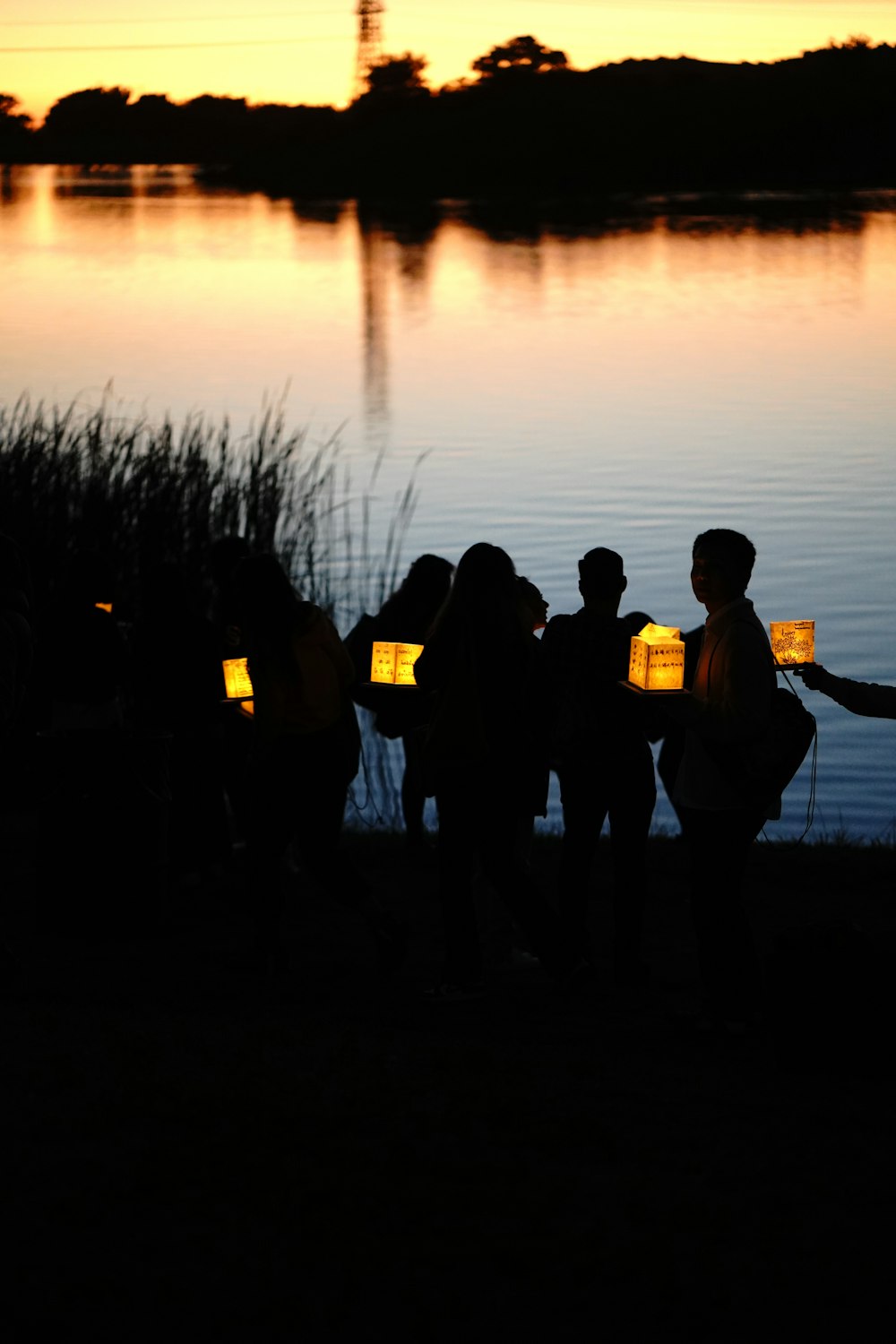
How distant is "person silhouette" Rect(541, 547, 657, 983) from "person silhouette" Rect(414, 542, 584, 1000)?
0.11 m

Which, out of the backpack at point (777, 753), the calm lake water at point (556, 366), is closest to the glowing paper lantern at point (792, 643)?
the backpack at point (777, 753)

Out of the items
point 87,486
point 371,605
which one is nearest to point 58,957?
point 87,486

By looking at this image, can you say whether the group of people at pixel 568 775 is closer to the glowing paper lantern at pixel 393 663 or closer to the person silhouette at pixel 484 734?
the person silhouette at pixel 484 734

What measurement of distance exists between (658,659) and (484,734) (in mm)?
1112

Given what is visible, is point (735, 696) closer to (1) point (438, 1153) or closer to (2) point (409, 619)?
(1) point (438, 1153)

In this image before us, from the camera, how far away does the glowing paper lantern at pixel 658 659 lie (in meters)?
6.23

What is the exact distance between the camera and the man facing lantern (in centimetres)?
634

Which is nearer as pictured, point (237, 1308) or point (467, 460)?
point (237, 1308)

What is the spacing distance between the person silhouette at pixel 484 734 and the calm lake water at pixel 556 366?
6632mm

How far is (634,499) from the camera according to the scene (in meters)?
32.6

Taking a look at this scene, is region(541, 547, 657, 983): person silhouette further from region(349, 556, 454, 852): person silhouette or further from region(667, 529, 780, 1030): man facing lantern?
→ region(349, 556, 454, 852): person silhouette

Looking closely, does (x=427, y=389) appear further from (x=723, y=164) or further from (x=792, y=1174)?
(x=792, y=1174)

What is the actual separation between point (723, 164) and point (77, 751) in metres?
75.2

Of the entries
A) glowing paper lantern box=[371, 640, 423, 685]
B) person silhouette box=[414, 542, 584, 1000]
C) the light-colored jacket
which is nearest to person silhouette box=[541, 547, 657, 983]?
person silhouette box=[414, 542, 584, 1000]
